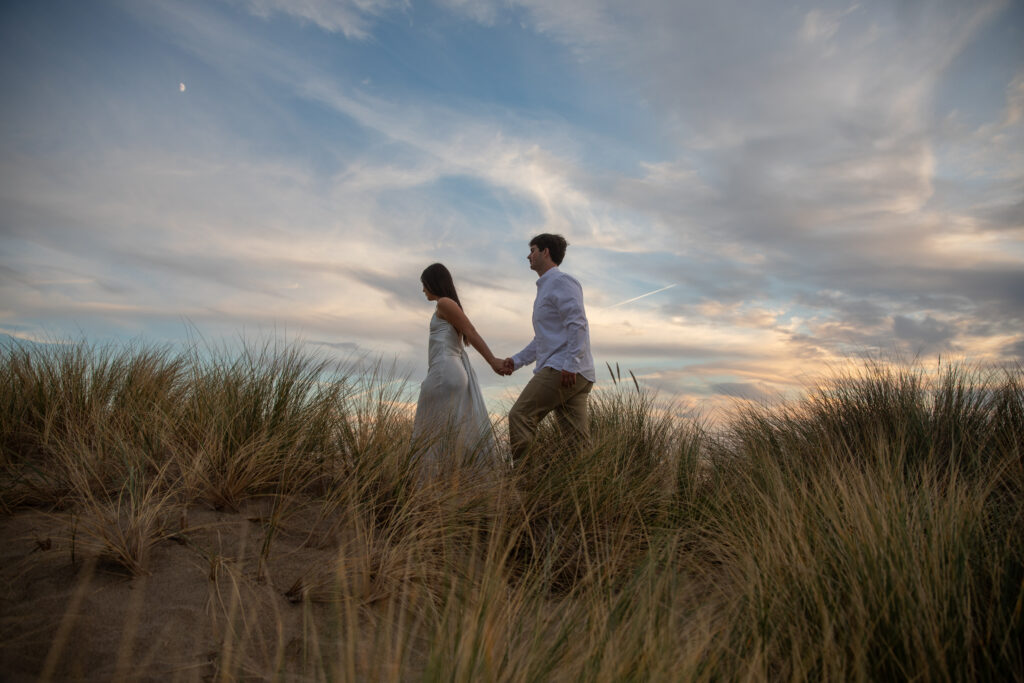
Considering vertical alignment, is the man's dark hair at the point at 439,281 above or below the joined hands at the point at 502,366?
above

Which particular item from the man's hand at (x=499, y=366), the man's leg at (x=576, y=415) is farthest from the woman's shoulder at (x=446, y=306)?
the man's leg at (x=576, y=415)

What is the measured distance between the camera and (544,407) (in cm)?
554

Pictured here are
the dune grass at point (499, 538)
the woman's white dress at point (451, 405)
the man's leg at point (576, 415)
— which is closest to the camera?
the dune grass at point (499, 538)

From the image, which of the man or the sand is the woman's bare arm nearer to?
the man

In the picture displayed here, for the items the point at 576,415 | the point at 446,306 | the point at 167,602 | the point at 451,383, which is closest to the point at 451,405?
the point at 451,383

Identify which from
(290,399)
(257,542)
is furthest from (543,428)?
(257,542)

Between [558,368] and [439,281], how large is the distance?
4.88 ft

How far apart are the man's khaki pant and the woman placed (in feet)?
0.82

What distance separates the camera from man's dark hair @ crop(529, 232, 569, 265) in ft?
19.8

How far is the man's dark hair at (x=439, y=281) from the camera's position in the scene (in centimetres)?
591

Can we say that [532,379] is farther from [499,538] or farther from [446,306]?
[499,538]

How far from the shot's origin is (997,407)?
228 inches

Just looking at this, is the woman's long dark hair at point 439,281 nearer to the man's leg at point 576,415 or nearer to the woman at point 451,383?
the woman at point 451,383

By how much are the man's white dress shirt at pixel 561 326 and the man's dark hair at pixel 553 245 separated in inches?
8.4
